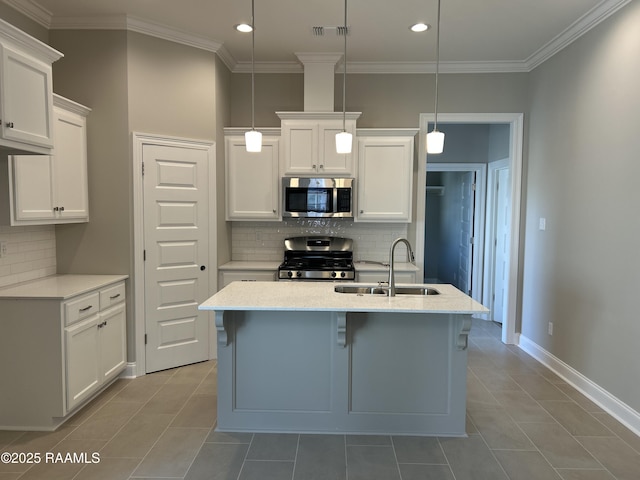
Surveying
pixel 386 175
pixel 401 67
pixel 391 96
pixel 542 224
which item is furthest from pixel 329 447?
pixel 401 67

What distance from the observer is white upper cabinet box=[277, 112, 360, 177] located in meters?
4.25

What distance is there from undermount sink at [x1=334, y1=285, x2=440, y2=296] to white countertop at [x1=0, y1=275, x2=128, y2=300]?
180cm

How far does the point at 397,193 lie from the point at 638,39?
2.21 m

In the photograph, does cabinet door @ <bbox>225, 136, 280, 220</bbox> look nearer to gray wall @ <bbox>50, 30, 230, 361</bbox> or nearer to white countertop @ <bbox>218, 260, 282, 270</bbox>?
white countertop @ <bbox>218, 260, 282, 270</bbox>

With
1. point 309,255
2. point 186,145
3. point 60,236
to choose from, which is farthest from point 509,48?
point 60,236

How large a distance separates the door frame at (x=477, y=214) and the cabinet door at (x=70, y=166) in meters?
4.04

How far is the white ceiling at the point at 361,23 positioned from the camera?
327cm

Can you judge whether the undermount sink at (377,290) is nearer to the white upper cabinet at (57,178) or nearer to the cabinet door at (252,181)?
the cabinet door at (252,181)

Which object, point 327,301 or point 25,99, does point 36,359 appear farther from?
point 327,301

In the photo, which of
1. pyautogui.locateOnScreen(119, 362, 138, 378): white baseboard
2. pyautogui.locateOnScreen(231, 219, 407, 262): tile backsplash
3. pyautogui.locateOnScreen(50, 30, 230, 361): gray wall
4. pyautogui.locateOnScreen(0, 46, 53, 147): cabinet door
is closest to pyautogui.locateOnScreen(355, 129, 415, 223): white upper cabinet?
pyautogui.locateOnScreen(231, 219, 407, 262): tile backsplash

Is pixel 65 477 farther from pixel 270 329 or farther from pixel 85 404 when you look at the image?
pixel 270 329

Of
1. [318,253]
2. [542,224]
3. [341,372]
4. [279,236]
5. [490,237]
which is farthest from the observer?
[490,237]

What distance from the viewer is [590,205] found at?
336cm

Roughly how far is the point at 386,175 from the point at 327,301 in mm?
2161
